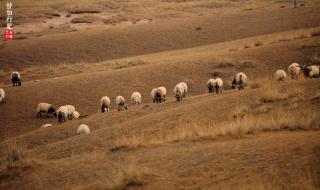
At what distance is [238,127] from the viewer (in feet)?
45.3

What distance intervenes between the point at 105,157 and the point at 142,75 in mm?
19686

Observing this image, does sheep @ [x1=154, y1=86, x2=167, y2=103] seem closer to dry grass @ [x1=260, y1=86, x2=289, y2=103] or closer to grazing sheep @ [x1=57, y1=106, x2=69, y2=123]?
grazing sheep @ [x1=57, y1=106, x2=69, y2=123]

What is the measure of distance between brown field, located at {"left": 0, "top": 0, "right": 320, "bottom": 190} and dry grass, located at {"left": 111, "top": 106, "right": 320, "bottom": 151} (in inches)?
1.6

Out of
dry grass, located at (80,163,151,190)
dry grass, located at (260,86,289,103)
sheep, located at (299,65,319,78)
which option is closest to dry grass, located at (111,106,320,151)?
dry grass, located at (260,86,289,103)

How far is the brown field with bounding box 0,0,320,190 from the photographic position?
1116 centimetres

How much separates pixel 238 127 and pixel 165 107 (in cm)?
845

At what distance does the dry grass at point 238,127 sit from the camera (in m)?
13.5

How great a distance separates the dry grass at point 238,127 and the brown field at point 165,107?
0.04 meters

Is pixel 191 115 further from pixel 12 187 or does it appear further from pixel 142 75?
pixel 142 75

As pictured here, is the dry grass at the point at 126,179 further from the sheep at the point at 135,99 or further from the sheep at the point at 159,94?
the sheep at the point at 135,99

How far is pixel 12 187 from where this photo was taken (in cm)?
1283

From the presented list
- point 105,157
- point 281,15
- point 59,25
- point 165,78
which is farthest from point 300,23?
point 105,157

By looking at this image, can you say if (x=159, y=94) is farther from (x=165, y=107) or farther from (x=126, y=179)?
(x=126, y=179)

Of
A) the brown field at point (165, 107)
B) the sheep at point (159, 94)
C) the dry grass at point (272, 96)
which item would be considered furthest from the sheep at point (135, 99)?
the dry grass at point (272, 96)
